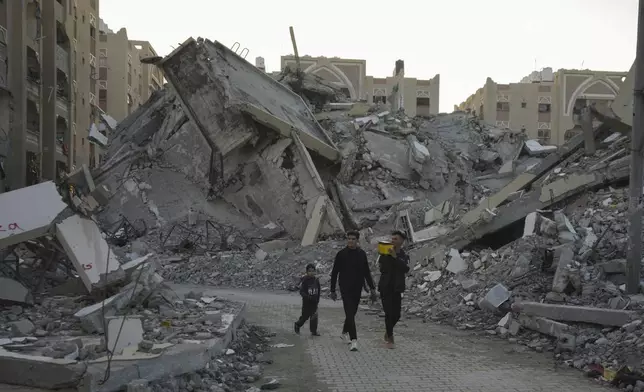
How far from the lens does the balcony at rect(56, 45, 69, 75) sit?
25717 mm

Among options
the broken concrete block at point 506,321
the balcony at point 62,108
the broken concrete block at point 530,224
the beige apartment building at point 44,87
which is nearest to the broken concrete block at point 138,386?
the broken concrete block at point 506,321

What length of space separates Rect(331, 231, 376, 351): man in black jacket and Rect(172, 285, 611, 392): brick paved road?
38cm

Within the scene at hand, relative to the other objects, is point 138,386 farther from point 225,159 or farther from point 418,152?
point 418,152

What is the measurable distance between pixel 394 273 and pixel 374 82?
5022 cm

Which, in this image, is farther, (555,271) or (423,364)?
(555,271)

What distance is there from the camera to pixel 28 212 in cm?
697

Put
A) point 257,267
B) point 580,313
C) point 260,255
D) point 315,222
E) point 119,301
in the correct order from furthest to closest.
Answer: point 315,222 → point 260,255 → point 257,267 → point 580,313 → point 119,301

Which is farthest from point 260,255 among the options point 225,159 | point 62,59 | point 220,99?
point 62,59

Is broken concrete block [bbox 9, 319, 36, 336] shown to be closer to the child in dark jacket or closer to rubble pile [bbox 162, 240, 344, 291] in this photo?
the child in dark jacket

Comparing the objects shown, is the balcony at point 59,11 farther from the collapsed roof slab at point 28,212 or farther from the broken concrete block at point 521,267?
the broken concrete block at point 521,267

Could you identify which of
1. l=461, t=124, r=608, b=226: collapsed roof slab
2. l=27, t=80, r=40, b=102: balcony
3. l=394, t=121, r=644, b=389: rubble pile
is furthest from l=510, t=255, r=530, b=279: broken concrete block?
l=27, t=80, r=40, b=102: balcony

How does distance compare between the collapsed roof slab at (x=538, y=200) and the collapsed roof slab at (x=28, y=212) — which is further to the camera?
the collapsed roof slab at (x=538, y=200)

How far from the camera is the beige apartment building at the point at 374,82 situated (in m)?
53.2

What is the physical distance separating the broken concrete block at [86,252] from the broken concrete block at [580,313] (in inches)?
208
